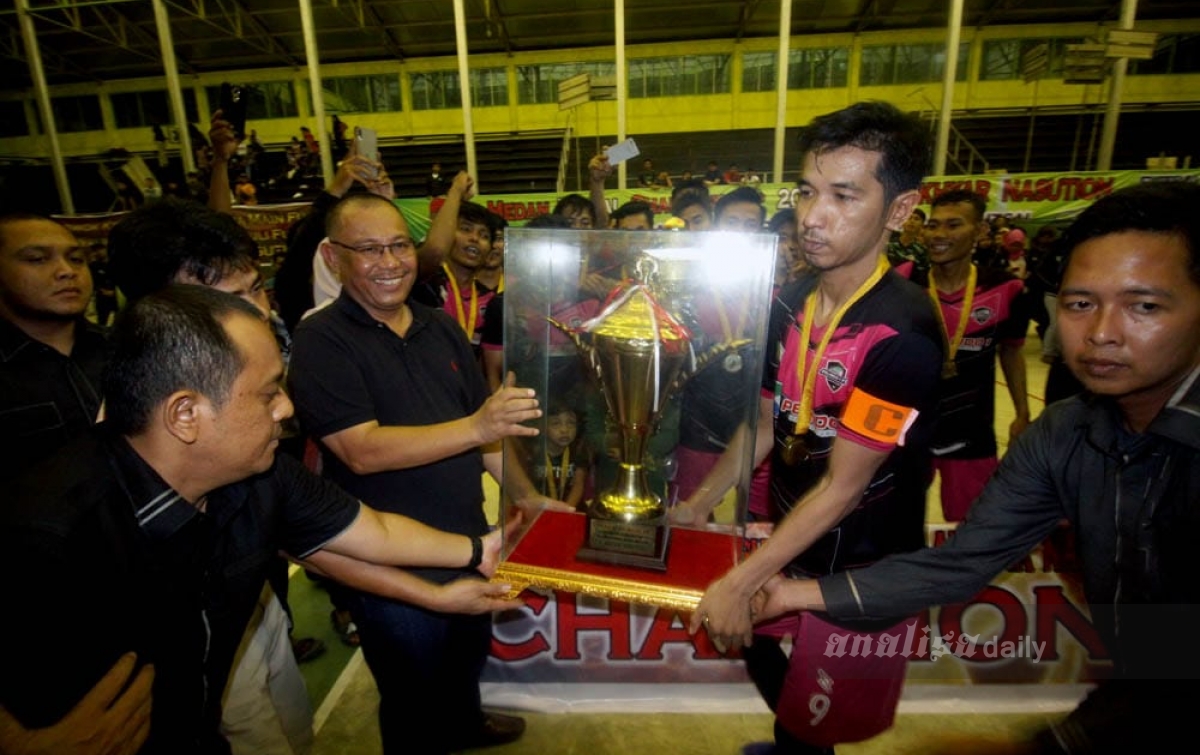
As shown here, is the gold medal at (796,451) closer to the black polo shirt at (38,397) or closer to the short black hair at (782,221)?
Answer: the black polo shirt at (38,397)

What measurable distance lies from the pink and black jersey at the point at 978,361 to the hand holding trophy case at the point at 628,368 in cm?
163

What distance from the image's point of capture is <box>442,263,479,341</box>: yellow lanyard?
3.40 metres

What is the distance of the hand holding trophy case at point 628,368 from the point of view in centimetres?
154

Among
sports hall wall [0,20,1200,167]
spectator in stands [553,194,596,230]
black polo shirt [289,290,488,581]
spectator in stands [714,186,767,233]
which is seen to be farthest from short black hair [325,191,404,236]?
sports hall wall [0,20,1200,167]

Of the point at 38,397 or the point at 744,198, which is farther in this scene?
the point at 744,198

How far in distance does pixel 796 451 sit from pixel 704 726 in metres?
1.28

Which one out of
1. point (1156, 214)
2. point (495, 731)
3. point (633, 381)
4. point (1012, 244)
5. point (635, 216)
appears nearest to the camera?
point (1156, 214)

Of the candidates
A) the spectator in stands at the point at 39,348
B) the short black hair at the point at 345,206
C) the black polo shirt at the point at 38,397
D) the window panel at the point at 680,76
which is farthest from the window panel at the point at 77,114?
the short black hair at the point at 345,206

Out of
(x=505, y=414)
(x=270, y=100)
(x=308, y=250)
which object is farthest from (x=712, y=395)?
(x=270, y=100)

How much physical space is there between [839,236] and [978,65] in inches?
926

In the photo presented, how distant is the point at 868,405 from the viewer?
135 cm

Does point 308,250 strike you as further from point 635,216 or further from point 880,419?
point 880,419

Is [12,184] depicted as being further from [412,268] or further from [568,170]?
[568,170]

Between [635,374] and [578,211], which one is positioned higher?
[578,211]
